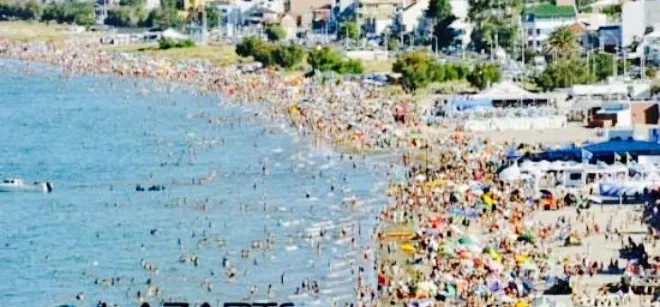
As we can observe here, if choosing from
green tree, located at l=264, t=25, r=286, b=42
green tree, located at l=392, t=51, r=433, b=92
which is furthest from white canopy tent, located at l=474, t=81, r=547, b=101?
green tree, located at l=264, t=25, r=286, b=42

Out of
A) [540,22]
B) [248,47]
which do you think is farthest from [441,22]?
[248,47]

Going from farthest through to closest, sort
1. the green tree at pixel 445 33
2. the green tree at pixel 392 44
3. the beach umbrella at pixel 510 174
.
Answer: the green tree at pixel 392 44 → the green tree at pixel 445 33 → the beach umbrella at pixel 510 174

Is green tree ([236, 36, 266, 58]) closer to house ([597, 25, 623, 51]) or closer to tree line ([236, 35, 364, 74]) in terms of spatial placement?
tree line ([236, 35, 364, 74])

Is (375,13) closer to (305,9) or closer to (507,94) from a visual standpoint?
(305,9)

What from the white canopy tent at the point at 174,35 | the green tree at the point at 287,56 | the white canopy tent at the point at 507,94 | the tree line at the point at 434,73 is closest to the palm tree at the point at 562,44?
the tree line at the point at 434,73

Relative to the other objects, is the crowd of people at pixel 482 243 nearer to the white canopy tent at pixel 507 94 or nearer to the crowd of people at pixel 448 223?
the crowd of people at pixel 448 223

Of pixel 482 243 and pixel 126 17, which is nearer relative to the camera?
pixel 482 243

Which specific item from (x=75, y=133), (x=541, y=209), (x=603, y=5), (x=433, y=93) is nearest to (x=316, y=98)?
(x=433, y=93)
